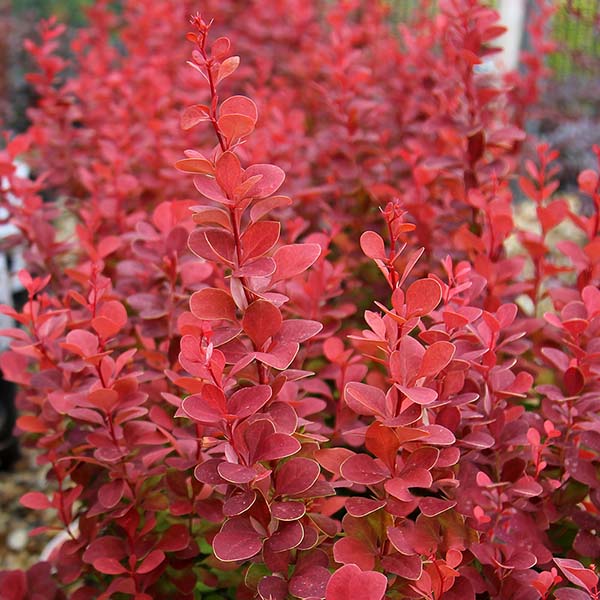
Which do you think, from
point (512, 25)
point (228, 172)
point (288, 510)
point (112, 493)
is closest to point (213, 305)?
point (228, 172)

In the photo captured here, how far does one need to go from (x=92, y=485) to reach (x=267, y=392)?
0.55m

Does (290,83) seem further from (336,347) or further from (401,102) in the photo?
(336,347)

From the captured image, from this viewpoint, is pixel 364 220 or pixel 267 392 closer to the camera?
pixel 267 392

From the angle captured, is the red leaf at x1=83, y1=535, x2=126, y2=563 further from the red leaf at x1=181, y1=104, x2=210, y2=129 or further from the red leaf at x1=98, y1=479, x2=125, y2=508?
the red leaf at x1=181, y1=104, x2=210, y2=129

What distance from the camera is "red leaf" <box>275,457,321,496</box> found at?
96 centimetres

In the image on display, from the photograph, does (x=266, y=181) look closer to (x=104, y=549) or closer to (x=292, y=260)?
(x=292, y=260)

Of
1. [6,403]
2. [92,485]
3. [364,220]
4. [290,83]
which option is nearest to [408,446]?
[92,485]

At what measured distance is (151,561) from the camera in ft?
3.67

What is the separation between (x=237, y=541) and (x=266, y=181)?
0.45 metres

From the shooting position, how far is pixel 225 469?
0.90 m

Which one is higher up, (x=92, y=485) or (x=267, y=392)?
(x=267, y=392)

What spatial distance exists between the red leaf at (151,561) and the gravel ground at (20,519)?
147 centimetres

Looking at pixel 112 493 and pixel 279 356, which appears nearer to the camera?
pixel 279 356

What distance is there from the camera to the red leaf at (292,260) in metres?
1.00
